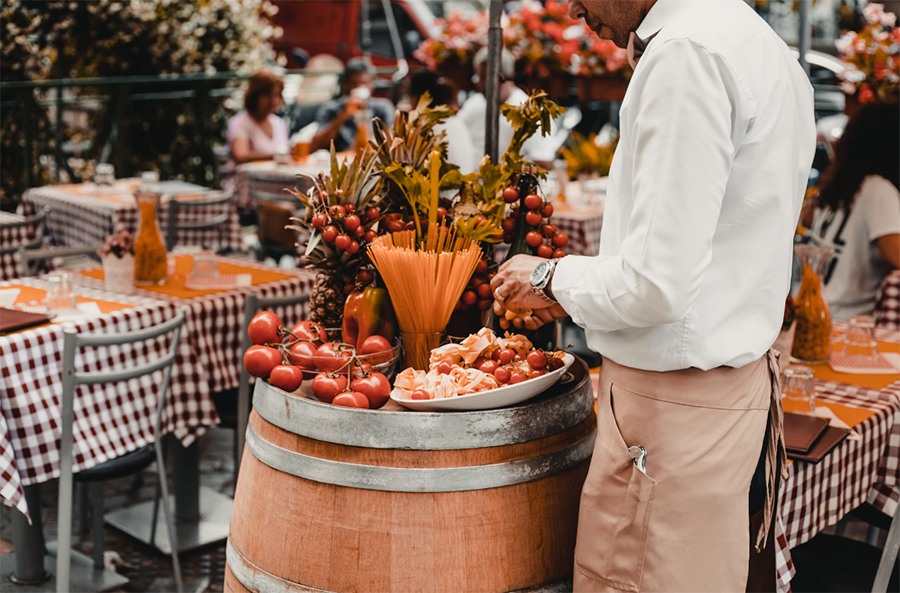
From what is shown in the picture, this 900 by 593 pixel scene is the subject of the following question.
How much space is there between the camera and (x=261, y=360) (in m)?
1.78

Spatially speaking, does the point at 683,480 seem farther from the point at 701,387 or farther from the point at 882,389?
the point at 882,389

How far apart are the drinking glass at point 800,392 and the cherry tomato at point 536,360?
88cm

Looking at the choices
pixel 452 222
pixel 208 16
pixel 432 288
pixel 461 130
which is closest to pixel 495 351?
pixel 432 288

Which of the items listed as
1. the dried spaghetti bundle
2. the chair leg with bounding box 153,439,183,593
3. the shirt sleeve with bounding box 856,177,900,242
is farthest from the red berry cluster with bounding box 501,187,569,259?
the shirt sleeve with bounding box 856,177,900,242

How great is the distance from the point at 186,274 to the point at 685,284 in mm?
2777

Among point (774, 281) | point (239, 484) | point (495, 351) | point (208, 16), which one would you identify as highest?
point (208, 16)

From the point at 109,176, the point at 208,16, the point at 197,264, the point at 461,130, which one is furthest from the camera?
the point at 208,16

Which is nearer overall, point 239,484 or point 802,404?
point 239,484

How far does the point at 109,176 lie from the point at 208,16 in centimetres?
433

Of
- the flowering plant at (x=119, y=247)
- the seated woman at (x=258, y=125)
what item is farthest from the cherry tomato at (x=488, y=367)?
the seated woman at (x=258, y=125)

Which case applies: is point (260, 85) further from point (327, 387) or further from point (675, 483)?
point (675, 483)

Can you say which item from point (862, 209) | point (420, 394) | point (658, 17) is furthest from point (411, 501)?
point (862, 209)

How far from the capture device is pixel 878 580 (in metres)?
2.07

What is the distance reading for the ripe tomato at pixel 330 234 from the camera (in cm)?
191
